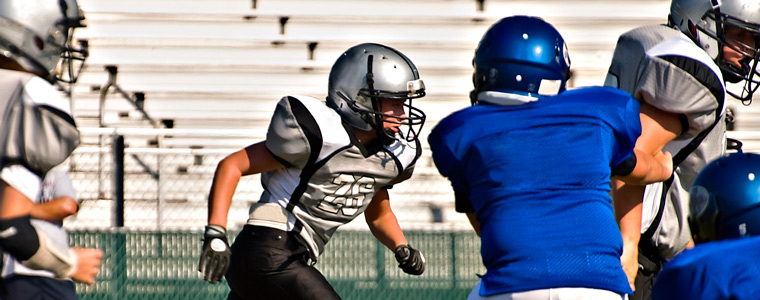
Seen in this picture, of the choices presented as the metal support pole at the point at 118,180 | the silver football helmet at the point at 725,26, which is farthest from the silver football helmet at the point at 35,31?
the metal support pole at the point at 118,180

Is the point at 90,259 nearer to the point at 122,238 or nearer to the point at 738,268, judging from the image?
the point at 738,268

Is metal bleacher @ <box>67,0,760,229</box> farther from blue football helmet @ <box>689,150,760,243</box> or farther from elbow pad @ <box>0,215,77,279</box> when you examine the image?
blue football helmet @ <box>689,150,760,243</box>

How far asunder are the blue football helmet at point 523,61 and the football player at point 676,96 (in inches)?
17.5

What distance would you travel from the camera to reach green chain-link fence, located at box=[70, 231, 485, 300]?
21.5ft

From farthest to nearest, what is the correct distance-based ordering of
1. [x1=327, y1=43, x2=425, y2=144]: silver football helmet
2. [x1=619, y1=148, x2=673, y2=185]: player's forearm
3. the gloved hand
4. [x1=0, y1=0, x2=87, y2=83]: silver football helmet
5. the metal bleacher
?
the metal bleacher → the gloved hand → [x1=327, y1=43, x2=425, y2=144]: silver football helmet → [x1=619, y1=148, x2=673, y2=185]: player's forearm → [x1=0, y1=0, x2=87, y2=83]: silver football helmet

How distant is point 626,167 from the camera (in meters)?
2.95

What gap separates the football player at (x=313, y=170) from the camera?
375 cm

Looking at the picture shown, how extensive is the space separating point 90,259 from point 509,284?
105 cm

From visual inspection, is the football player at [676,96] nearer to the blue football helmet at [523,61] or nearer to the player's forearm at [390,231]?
the blue football helmet at [523,61]

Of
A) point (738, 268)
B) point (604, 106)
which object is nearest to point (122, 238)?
point (604, 106)

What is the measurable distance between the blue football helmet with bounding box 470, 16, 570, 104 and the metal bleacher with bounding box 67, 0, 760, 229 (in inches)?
237

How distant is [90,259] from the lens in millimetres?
2729

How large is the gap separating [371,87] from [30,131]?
1.63 m

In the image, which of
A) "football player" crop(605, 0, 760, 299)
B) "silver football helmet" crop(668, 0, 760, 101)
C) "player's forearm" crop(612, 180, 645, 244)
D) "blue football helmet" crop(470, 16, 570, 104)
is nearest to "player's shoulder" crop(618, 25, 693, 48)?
"football player" crop(605, 0, 760, 299)
